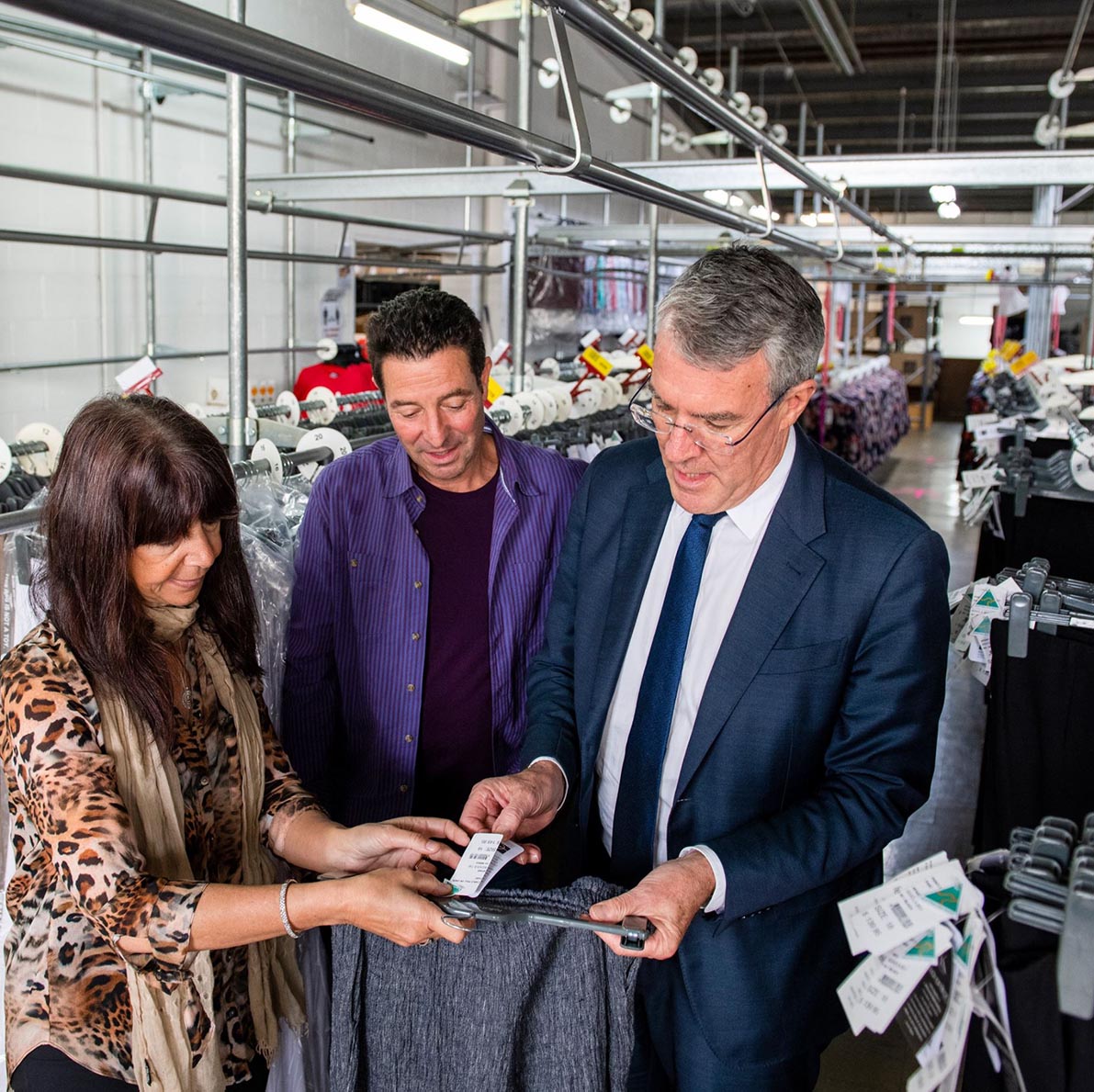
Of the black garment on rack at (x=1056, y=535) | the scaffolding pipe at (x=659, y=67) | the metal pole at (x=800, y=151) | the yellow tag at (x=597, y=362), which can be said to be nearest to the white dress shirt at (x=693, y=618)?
the scaffolding pipe at (x=659, y=67)

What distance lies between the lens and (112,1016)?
56.0 inches

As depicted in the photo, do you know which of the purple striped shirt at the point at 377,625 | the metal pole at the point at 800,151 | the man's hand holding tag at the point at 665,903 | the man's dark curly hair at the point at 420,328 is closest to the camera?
the man's hand holding tag at the point at 665,903

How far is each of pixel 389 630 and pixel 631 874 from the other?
0.64m

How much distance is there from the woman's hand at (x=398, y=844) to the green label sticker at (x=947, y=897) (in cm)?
66

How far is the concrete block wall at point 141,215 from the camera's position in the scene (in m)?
4.94

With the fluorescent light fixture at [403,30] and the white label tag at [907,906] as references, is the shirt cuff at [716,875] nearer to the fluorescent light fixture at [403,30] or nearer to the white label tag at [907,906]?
the white label tag at [907,906]

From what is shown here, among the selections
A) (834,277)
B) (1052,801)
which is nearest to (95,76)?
(1052,801)

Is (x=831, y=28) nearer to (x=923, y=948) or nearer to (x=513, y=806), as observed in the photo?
(x=513, y=806)

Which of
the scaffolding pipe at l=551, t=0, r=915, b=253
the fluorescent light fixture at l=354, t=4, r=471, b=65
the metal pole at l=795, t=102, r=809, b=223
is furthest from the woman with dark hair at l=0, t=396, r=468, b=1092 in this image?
the metal pole at l=795, t=102, r=809, b=223

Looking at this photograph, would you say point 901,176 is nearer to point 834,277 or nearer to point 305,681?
point 305,681

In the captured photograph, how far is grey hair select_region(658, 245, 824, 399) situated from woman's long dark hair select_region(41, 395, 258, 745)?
0.63 m

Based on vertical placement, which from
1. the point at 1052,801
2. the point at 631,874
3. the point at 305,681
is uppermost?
the point at 305,681

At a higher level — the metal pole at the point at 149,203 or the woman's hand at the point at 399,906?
the metal pole at the point at 149,203

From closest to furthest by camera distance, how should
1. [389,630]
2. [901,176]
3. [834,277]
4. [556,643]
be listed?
[556,643] < [389,630] < [901,176] < [834,277]
